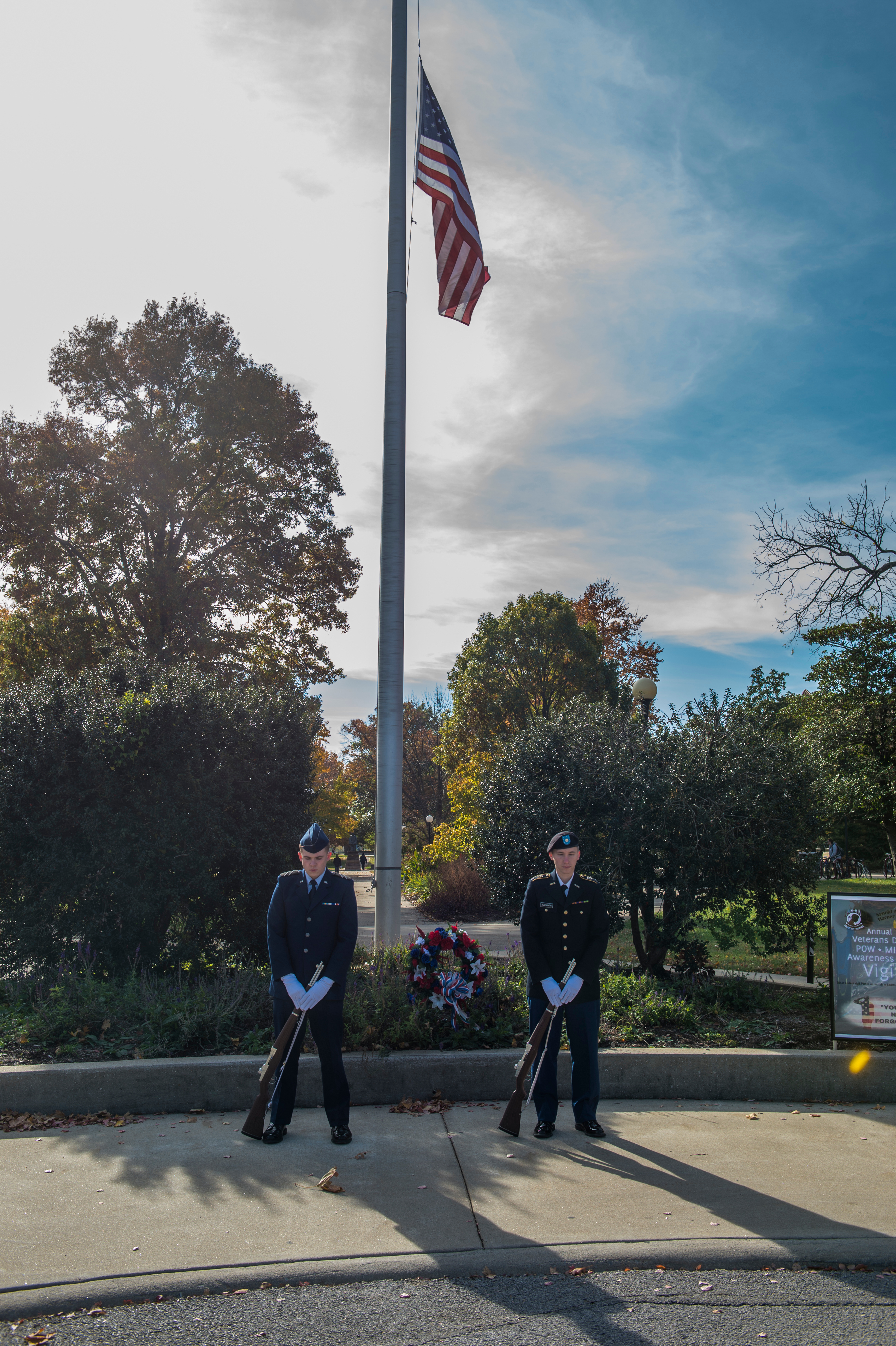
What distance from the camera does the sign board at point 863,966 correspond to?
251 inches

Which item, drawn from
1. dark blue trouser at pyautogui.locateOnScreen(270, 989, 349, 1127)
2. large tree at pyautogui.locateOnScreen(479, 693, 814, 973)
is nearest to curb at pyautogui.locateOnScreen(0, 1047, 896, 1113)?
dark blue trouser at pyautogui.locateOnScreen(270, 989, 349, 1127)

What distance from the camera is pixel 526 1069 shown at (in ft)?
17.2

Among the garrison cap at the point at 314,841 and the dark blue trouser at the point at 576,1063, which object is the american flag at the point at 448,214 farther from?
the dark blue trouser at the point at 576,1063

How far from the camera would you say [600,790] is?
8547mm

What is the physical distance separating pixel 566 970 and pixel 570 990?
26 cm

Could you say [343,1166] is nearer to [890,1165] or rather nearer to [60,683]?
[890,1165]

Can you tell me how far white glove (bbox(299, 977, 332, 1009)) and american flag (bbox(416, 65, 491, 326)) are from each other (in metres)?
7.86

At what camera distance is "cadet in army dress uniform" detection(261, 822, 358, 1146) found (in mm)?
5125

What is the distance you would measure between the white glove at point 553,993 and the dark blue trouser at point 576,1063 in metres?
0.08

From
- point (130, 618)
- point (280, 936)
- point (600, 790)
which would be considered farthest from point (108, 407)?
point (280, 936)

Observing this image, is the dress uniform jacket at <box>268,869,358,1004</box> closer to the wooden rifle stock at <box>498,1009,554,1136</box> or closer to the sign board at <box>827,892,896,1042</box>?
the wooden rifle stock at <box>498,1009,554,1136</box>

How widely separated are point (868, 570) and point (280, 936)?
1690 cm

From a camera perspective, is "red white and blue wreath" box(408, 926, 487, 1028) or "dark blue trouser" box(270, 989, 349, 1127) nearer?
"dark blue trouser" box(270, 989, 349, 1127)

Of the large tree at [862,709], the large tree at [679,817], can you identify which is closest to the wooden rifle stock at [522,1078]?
the large tree at [679,817]
